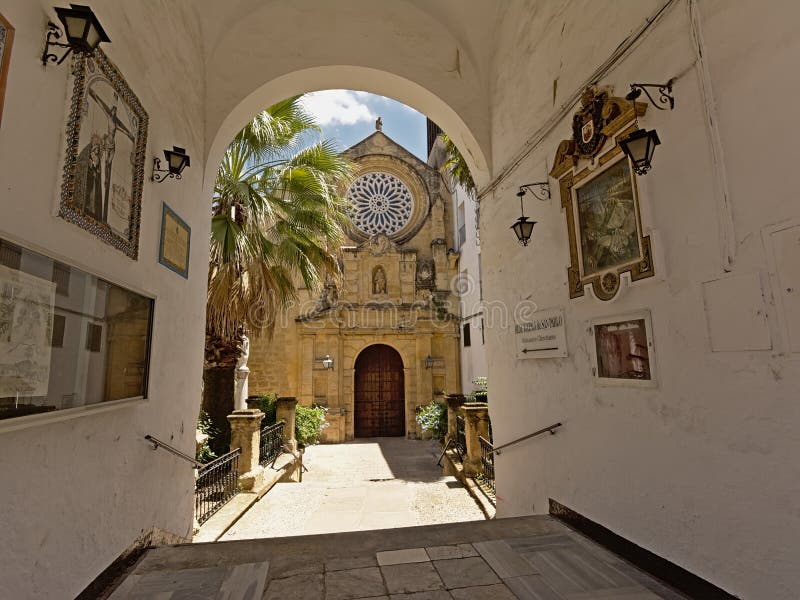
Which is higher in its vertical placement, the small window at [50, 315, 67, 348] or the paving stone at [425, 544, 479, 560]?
the small window at [50, 315, 67, 348]

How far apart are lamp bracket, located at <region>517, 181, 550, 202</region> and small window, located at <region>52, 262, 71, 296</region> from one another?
356cm

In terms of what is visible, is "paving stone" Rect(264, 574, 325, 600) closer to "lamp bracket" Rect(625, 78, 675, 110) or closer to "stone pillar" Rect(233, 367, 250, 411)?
"lamp bracket" Rect(625, 78, 675, 110)

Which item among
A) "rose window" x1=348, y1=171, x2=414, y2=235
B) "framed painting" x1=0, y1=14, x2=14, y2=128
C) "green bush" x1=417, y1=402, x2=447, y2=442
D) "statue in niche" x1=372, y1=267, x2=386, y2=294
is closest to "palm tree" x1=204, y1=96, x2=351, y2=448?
"green bush" x1=417, y1=402, x2=447, y2=442

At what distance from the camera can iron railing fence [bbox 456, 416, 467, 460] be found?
842 centimetres

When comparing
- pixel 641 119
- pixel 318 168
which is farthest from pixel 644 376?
pixel 318 168

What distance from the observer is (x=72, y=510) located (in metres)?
2.26

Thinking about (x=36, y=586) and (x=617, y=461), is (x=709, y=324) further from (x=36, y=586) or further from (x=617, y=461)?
(x=36, y=586)

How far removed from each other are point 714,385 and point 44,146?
3509mm

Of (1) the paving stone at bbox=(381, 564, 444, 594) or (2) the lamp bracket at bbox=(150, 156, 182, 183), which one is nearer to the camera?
(1) the paving stone at bbox=(381, 564, 444, 594)

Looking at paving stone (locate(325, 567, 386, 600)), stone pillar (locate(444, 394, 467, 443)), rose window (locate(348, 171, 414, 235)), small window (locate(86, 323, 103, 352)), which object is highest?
rose window (locate(348, 171, 414, 235))

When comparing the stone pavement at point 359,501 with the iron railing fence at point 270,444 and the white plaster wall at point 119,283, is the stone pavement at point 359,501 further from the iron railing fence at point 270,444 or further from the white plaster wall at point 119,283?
the white plaster wall at point 119,283

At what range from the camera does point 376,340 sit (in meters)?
15.4

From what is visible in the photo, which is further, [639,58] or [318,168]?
[318,168]

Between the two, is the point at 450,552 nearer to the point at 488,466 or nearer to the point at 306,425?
the point at 488,466
